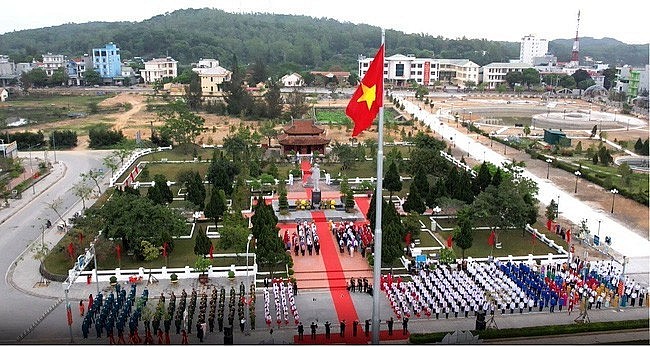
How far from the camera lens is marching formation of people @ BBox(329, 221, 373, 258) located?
1934cm

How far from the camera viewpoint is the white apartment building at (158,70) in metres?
82.2

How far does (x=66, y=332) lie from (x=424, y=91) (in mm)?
56217

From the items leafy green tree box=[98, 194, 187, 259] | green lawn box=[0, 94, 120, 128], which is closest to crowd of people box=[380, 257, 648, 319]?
leafy green tree box=[98, 194, 187, 259]

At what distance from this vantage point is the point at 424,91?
66000 millimetres

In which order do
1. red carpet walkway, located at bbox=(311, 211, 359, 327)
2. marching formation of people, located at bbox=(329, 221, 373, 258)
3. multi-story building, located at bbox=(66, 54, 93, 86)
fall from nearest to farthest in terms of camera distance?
red carpet walkway, located at bbox=(311, 211, 359, 327) < marching formation of people, located at bbox=(329, 221, 373, 258) < multi-story building, located at bbox=(66, 54, 93, 86)

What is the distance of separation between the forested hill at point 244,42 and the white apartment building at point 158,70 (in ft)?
33.6

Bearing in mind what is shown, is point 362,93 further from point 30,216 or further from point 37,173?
point 37,173

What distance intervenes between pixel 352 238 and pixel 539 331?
24.0ft

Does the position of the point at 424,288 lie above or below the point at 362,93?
below

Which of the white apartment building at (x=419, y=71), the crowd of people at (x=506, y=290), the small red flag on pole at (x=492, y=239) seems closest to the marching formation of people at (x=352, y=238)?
the crowd of people at (x=506, y=290)

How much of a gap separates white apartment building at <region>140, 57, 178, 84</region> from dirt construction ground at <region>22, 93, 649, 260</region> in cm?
1541

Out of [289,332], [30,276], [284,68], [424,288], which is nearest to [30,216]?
[30,276]

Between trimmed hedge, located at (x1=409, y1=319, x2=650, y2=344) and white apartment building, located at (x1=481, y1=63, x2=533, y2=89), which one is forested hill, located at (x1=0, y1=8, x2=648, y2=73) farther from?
trimmed hedge, located at (x1=409, y1=319, x2=650, y2=344)

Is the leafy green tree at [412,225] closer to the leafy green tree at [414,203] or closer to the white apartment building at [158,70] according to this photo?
the leafy green tree at [414,203]
